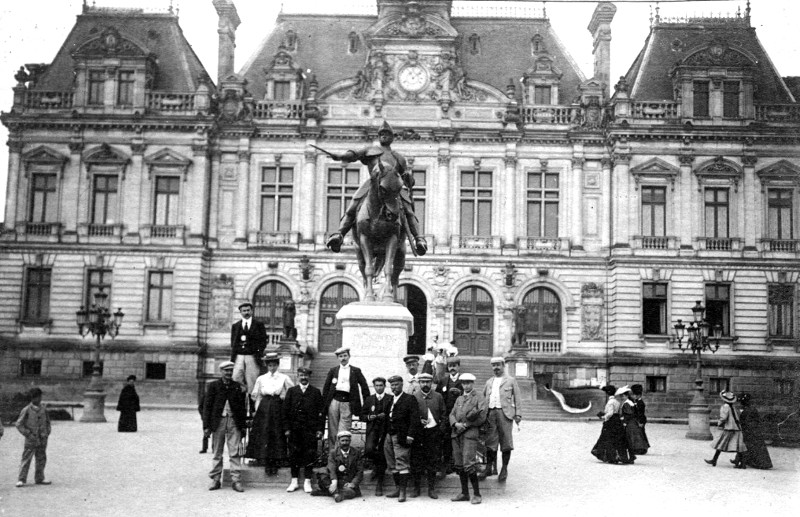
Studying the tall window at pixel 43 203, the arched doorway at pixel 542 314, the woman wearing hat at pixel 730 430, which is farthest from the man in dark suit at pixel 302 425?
the tall window at pixel 43 203

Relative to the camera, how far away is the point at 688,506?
41.6ft

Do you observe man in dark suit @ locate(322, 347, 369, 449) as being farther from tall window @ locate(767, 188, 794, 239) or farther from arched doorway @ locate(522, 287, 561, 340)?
tall window @ locate(767, 188, 794, 239)

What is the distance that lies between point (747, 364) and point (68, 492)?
3000cm

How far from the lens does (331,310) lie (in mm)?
38250

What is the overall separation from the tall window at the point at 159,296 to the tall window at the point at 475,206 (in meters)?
12.5

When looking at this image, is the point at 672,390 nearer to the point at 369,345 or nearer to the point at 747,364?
the point at 747,364

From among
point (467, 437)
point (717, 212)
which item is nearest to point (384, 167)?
point (467, 437)

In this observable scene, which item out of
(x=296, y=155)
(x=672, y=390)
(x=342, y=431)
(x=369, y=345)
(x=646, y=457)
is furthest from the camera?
(x=296, y=155)

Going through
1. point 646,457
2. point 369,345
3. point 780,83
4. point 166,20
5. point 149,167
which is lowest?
point 646,457

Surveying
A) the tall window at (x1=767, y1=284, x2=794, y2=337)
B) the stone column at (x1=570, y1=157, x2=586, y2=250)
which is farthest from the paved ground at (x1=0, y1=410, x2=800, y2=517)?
the stone column at (x1=570, y1=157, x2=586, y2=250)

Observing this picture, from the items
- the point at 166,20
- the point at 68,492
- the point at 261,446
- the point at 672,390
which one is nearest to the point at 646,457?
the point at 261,446

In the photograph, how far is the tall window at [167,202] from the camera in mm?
38094

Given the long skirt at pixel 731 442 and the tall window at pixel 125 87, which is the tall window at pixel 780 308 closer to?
the long skirt at pixel 731 442

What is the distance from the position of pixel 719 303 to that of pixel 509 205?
9.43 metres
